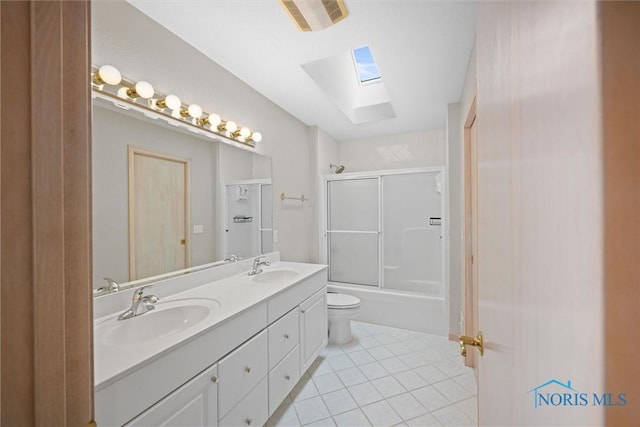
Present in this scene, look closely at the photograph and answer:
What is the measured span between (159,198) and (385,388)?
2.03 m

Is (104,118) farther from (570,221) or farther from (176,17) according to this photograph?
(570,221)

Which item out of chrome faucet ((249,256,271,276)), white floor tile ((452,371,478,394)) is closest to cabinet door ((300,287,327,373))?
chrome faucet ((249,256,271,276))

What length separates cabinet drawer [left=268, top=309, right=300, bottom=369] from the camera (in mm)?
1562

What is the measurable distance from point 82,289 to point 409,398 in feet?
6.82

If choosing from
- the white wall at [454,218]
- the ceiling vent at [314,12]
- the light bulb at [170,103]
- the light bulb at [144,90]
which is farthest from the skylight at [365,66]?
the light bulb at [144,90]

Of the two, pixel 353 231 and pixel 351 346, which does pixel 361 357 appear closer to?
pixel 351 346

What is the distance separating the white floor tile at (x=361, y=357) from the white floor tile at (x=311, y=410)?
0.57 m

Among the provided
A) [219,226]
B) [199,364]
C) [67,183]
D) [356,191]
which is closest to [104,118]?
[219,226]

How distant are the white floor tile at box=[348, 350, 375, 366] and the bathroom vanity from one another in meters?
0.47

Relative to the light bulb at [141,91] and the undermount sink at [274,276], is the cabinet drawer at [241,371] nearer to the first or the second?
the undermount sink at [274,276]

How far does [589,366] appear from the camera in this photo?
26 cm

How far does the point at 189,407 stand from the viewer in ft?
3.34

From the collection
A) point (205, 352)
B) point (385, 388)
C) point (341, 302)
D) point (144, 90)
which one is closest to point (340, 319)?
point (341, 302)

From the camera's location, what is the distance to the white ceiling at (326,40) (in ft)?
4.57
